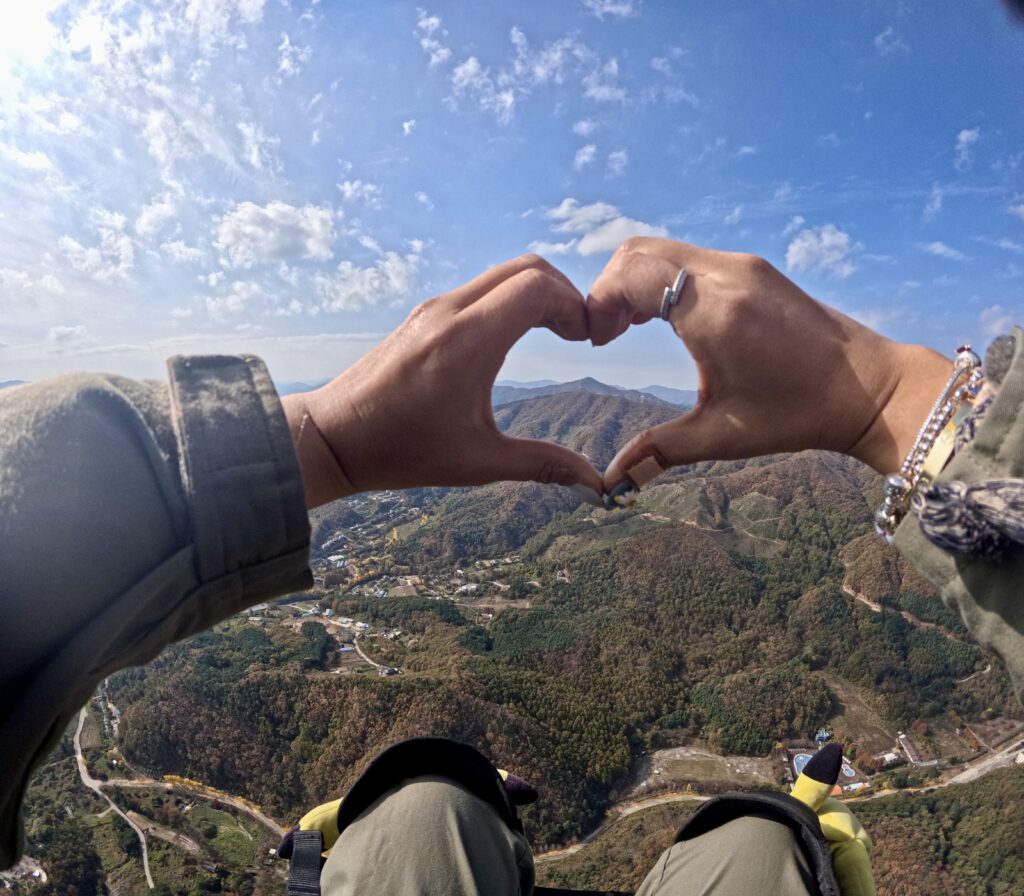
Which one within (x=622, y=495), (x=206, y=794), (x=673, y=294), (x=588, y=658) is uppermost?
(x=673, y=294)

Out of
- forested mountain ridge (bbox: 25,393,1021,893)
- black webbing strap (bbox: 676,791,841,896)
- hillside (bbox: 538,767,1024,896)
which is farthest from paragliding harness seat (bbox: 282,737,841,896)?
forested mountain ridge (bbox: 25,393,1021,893)

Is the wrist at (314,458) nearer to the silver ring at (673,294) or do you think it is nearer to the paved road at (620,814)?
the silver ring at (673,294)

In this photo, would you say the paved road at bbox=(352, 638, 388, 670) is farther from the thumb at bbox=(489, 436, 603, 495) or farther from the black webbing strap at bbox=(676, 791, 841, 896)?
the thumb at bbox=(489, 436, 603, 495)

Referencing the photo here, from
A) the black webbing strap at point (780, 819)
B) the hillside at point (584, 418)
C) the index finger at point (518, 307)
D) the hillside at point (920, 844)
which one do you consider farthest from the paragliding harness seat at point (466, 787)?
the hillside at point (584, 418)

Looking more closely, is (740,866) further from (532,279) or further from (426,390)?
(532,279)

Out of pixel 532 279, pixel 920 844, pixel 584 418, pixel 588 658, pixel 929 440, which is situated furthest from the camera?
pixel 584 418

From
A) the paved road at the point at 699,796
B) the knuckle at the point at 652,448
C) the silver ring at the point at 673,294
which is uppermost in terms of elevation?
the silver ring at the point at 673,294

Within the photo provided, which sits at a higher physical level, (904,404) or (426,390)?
(426,390)

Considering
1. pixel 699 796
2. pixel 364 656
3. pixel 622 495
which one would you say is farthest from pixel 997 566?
pixel 364 656
